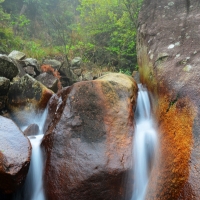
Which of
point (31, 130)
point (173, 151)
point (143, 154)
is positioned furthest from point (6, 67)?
point (173, 151)

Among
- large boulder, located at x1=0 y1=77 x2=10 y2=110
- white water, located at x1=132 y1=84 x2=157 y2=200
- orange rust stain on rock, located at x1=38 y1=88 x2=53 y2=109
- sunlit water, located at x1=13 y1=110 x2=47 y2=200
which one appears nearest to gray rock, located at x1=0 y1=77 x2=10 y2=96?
large boulder, located at x1=0 y1=77 x2=10 y2=110

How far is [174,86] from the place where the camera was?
10.5 feet

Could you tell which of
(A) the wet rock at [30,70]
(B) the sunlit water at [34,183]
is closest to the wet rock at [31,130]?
(B) the sunlit water at [34,183]

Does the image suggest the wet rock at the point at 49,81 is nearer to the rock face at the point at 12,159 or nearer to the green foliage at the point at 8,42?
the rock face at the point at 12,159

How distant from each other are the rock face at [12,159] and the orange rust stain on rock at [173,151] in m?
1.65

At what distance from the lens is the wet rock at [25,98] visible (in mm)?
4871

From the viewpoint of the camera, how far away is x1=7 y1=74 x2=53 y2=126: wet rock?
4871mm

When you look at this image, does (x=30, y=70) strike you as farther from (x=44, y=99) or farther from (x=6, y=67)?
(x=44, y=99)

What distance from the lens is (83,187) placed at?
259 centimetres

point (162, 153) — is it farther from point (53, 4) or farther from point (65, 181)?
point (53, 4)

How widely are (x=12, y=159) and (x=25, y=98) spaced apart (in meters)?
2.70

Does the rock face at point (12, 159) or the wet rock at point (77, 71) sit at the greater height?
the rock face at point (12, 159)

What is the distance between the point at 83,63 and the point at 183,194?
358 inches

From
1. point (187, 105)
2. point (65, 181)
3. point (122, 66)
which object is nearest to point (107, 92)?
point (187, 105)
